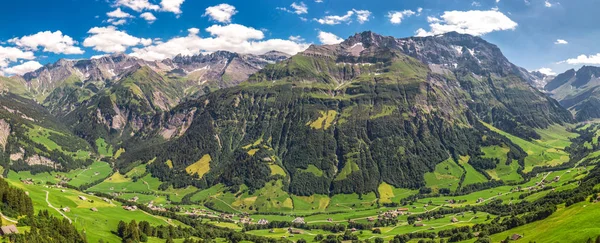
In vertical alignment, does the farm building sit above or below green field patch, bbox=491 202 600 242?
below

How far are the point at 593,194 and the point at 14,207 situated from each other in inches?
8335

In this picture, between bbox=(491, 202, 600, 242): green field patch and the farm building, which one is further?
the farm building

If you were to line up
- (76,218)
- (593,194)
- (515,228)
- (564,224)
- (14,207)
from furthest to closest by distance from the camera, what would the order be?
(76,218) < (515,228) < (593,194) < (14,207) < (564,224)

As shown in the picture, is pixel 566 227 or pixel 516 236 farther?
pixel 516 236

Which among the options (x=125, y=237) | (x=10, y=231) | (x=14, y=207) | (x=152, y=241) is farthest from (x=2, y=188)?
(x=152, y=241)

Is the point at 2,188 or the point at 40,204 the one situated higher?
the point at 2,188

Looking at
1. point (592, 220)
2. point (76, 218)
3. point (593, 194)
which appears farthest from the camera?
point (76, 218)

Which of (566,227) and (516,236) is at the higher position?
(566,227)

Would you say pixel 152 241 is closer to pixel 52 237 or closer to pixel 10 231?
pixel 52 237

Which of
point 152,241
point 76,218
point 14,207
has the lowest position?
point 152,241

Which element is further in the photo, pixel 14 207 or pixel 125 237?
pixel 125 237

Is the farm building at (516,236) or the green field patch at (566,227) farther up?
the green field patch at (566,227)

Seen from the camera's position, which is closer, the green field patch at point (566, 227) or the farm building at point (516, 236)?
the green field patch at point (566, 227)

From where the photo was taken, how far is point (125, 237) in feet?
579
